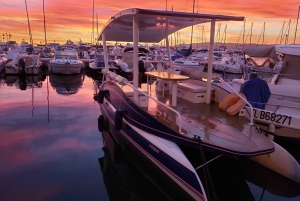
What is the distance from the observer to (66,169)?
21.3ft

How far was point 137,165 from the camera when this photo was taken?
6875mm

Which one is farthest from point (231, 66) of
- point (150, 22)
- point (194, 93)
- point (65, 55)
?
point (194, 93)

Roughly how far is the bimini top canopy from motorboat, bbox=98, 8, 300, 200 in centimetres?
2

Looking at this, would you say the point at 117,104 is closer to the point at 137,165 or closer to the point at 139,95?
the point at 139,95

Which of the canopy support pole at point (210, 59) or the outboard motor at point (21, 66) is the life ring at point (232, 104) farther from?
the outboard motor at point (21, 66)

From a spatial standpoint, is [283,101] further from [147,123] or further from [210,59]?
[147,123]

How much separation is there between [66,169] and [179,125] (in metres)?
3.31

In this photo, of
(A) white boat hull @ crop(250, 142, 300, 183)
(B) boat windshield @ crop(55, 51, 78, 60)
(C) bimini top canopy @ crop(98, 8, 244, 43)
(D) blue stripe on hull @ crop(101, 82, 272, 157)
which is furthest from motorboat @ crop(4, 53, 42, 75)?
A: (A) white boat hull @ crop(250, 142, 300, 183)

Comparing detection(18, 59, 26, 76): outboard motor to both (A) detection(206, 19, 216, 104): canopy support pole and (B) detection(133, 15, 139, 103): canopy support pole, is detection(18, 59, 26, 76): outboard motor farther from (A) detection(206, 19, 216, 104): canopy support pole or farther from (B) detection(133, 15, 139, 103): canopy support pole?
(A) detection(206, 19, 216, 104): canopy support pole

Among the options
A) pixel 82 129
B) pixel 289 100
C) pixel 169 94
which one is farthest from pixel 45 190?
pixel 289 100

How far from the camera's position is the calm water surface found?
5.58m

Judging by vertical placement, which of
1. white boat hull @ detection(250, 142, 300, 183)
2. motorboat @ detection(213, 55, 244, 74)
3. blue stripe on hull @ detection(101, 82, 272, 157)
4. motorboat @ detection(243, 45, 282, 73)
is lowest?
white boat hull @ detection(250, 142, 300, 183)

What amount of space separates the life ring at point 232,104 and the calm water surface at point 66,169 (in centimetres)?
160

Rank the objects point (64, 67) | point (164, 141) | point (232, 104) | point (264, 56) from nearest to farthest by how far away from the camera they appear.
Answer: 1. point (164, 141)
2. point (232, 104)
3. point (264, 56)
4. point (64, 67)
